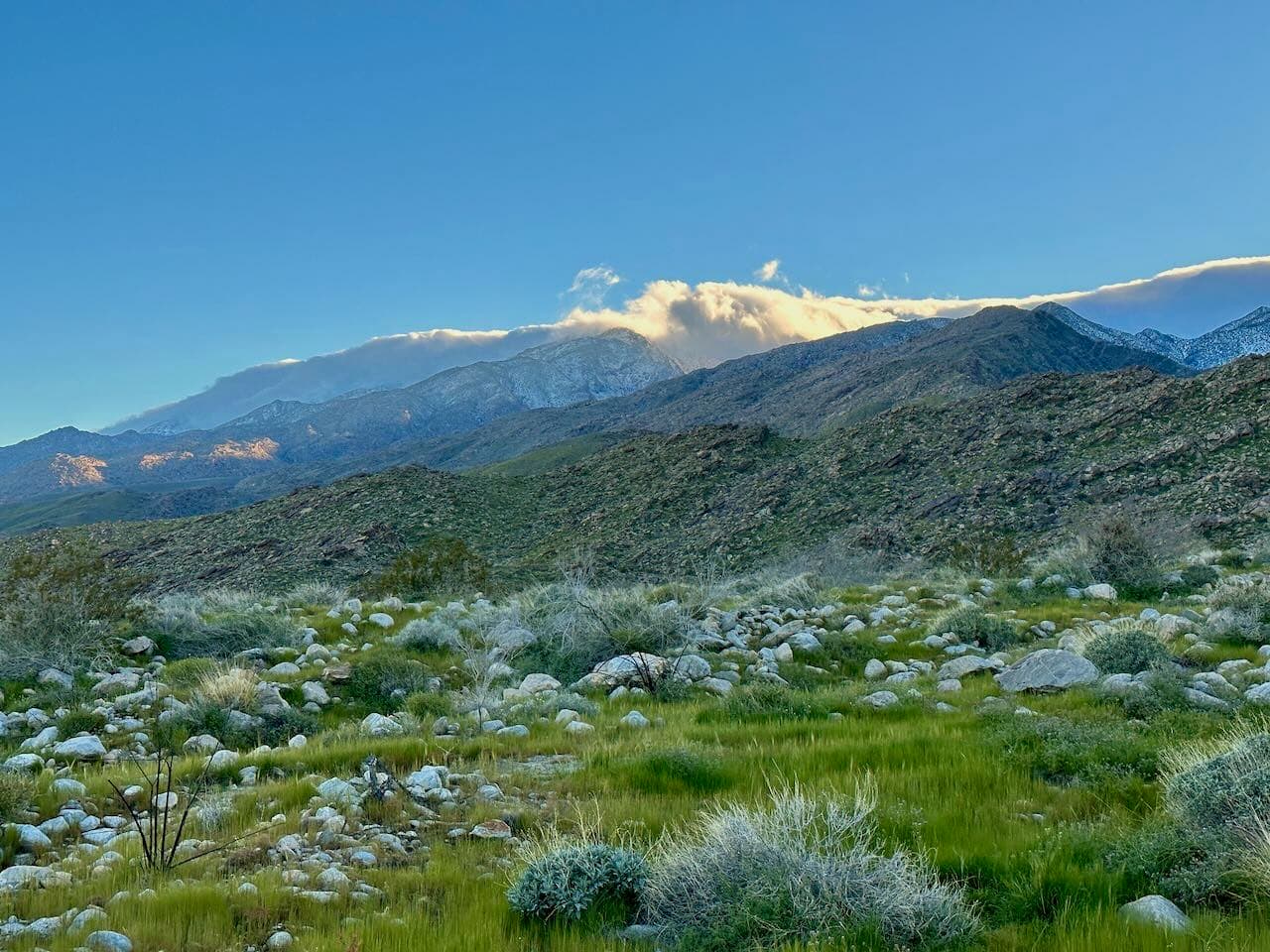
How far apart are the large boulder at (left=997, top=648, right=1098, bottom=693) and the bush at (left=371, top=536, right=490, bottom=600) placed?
15.4m

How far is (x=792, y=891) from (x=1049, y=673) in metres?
5.57

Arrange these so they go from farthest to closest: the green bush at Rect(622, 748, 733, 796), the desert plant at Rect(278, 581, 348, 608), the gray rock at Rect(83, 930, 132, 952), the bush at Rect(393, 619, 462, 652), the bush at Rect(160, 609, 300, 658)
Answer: the desert plant at Rect(278, 581, 348, 608) → the bush at Rect(160, 609, 300, 658) → the bush at Rect(393, 619, 462, 652) → the green bush at Rect(622, 748, 733, 796) → the gray rock at Rect(83, 930, 132, 952)

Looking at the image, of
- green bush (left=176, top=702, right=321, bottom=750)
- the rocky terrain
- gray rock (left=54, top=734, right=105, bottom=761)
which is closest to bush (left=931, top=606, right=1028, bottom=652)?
the rocky terrain

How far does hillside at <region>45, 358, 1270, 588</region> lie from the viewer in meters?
36.1

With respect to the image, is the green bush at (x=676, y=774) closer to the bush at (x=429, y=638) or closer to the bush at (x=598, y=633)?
the bush at (x=598, y=633)

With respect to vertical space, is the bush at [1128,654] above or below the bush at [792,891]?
below

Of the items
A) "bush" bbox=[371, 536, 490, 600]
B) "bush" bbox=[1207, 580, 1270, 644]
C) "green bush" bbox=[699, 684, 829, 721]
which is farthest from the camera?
"bush" bbox=[371, 536, 490, 600]

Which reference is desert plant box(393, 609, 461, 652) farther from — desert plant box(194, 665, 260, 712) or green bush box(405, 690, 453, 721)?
desert plant box(194, 665, 260, 712)

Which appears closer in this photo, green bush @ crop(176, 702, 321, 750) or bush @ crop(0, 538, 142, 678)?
green bush @ crop(176, 702, 321, 750)

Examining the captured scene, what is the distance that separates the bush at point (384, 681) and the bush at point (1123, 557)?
39.7 ft

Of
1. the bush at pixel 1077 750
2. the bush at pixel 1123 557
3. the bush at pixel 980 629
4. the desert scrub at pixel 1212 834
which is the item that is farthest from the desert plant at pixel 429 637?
the bush at pixel 1123 557

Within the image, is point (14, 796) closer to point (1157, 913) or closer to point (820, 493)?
point (1157, 913)

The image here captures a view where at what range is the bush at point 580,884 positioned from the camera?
3.55 m

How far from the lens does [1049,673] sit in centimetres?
782
